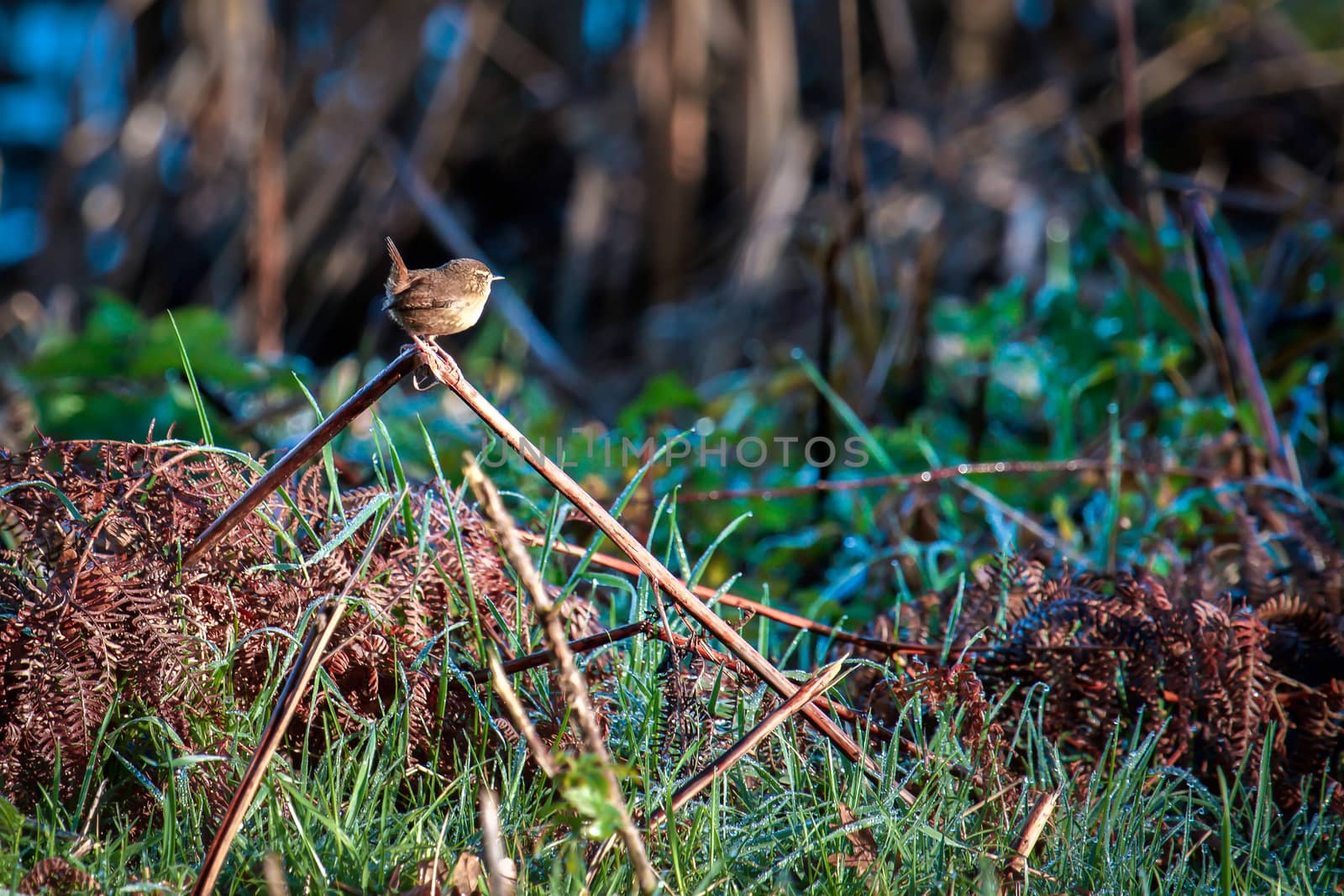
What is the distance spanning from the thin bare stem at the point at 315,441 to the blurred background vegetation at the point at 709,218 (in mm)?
1315

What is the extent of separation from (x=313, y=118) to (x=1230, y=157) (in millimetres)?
4066

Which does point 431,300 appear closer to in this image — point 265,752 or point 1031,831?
point 265,752

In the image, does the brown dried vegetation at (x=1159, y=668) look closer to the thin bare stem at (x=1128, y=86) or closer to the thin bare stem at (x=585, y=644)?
the thin bare stem at (x=585, y=644)

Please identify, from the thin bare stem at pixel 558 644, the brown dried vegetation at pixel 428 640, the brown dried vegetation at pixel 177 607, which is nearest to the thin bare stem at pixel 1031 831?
the brown dried vegetation at pixel 428 640

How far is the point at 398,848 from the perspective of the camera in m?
1.38

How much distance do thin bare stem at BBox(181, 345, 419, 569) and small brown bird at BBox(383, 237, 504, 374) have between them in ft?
0.64

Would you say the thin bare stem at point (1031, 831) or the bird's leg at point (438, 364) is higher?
the bird's leg at point (438, 364)

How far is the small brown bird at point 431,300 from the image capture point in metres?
1.55

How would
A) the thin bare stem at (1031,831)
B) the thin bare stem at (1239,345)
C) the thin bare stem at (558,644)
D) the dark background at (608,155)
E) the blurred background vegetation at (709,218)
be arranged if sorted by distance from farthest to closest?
the dark background at (608,155)
the blurred background vegetation at (709,218)
the thin bare stem at (1239,345)
the thin bare stem at (1031,831)
the thin bare stem at (558,644)

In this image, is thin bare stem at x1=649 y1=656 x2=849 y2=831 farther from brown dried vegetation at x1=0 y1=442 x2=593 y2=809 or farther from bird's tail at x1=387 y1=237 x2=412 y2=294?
bird's tail at x1=387 y1=237 x2=412 y2=294

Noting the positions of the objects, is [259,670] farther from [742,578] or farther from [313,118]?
[313,118]

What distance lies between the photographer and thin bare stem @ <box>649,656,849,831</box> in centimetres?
140

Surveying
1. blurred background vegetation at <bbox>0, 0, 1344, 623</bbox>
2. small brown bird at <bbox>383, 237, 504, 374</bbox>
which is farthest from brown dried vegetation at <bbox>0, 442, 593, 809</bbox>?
blurred background vegetation at <bbox>0, 0, 1344, 623</bbox>

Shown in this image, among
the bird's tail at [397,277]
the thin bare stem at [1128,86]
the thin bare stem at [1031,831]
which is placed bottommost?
the thin bare stem at [1031,831]
